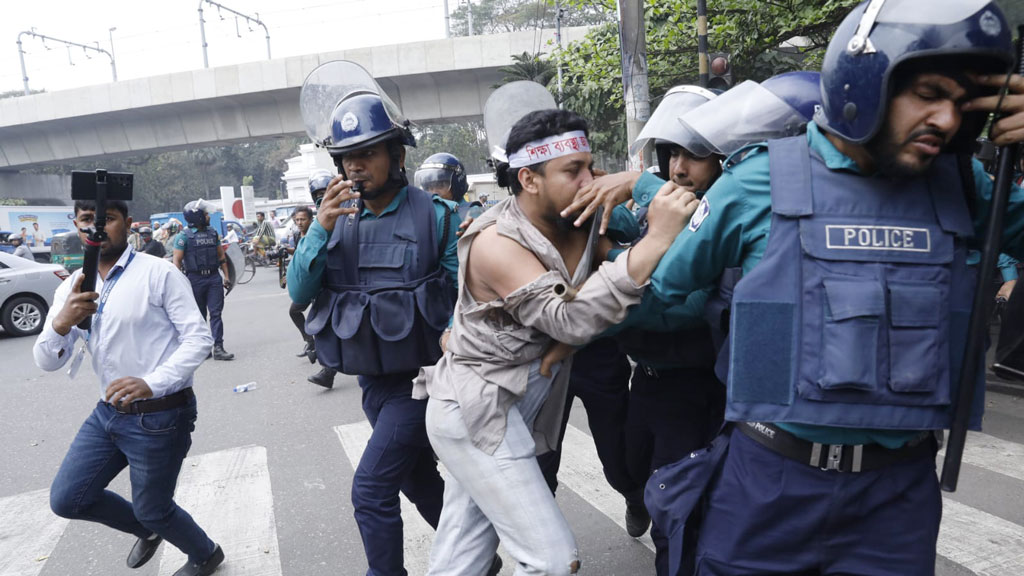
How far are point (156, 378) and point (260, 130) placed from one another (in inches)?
963

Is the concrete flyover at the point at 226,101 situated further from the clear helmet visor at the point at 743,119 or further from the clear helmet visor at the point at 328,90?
the clear helmet visor at the point at 743,119


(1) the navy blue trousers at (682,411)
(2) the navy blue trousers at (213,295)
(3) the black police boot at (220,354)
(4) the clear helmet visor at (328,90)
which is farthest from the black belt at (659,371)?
(2) the navy blue trousers at (213,295)

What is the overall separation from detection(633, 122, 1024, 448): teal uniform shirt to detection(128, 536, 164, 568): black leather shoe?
2978 mm

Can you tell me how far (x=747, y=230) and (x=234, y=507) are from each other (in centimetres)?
373

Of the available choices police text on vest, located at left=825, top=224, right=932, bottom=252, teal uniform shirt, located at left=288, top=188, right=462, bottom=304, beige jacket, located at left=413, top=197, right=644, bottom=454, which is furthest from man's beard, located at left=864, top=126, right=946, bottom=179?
teal uniform shirt, located at left=288, top=188, right=462, bottom=304

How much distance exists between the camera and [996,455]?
14.6 feet

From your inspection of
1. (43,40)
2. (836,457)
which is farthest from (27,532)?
(43,40)

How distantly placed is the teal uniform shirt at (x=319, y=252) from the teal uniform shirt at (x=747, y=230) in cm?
117

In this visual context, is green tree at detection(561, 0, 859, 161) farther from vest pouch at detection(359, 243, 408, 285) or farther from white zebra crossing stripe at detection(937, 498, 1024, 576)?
vest pouch at detection(359, 243, 408, 285)

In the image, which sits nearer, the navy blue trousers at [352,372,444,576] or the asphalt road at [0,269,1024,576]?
the navy blue trousers at [352,372,444,576]

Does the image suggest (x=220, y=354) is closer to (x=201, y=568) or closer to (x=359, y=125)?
(x=201, y=568)

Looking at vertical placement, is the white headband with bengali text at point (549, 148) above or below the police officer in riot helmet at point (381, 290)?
above

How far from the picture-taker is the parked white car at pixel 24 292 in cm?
1227

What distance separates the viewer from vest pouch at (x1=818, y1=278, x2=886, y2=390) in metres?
1.51
